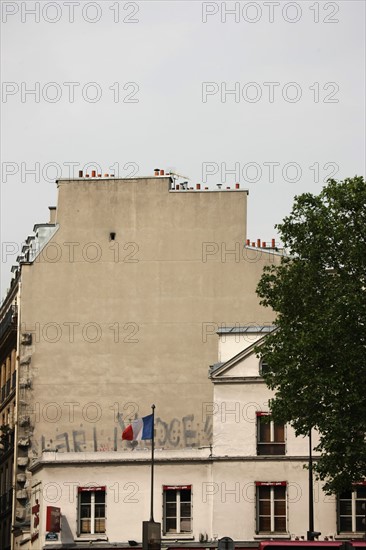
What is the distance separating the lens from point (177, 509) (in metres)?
65.1

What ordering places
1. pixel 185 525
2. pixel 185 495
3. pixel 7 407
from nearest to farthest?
pixel 185 525 → pixel 185 495 → pixel 7 407

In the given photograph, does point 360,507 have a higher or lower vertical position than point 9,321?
lower

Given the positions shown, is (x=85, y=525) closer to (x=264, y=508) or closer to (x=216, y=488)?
(x=216, y=488)

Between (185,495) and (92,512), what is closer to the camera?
(185,495)

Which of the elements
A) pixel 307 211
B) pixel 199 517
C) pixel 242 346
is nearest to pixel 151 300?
pixel 242 346

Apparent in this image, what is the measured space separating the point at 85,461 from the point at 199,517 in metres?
5.45

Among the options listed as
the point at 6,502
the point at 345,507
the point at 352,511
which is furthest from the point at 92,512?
the point at 6,502

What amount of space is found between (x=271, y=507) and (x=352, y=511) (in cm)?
324

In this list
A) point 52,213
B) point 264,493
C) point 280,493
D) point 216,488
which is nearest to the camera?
point 280,493

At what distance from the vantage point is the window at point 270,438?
212ft

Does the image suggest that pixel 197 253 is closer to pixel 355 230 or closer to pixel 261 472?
pixel 261 472

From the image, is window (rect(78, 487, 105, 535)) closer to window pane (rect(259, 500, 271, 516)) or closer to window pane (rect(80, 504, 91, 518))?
window pane (rect(80, 504, 91, 518))

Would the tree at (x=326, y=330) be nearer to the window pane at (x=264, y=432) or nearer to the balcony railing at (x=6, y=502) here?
the window pane at (x=264, y=432)

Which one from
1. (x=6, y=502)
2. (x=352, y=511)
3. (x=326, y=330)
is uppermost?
(x=326, y=330)
